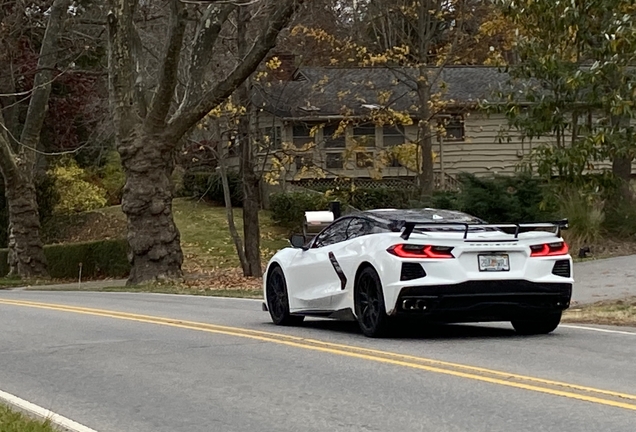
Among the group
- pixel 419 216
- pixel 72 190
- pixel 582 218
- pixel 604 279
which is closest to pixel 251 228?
pixel 582 218

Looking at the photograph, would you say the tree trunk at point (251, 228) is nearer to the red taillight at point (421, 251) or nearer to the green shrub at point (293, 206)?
the green shrub at point (293, 206)

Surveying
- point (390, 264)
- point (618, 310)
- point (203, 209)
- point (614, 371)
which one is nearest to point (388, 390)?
point (614, 371)

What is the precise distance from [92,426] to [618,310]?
29.0 feet

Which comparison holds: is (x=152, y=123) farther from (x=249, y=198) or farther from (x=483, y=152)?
(x=483, y=152)

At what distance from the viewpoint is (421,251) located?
454 inches

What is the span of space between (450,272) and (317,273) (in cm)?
228

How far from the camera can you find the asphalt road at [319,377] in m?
7.69

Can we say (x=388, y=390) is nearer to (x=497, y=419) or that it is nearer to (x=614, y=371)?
(x=497, y=419)

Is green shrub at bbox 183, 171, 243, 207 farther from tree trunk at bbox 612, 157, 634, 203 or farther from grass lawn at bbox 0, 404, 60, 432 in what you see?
grass lawn at bbox 0, 404, 60, 432

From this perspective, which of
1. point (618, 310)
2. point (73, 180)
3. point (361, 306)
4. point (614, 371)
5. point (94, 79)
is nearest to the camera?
point (614, 371)

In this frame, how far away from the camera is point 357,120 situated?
116 ft

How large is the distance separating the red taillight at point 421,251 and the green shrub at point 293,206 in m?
27.7

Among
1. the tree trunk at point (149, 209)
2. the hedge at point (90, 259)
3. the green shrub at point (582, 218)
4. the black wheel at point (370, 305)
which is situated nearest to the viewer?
the black wheel at point (370, 305)

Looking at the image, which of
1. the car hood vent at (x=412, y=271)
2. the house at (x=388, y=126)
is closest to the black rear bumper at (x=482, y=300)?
the car hood vent at (x=412, y=271)
